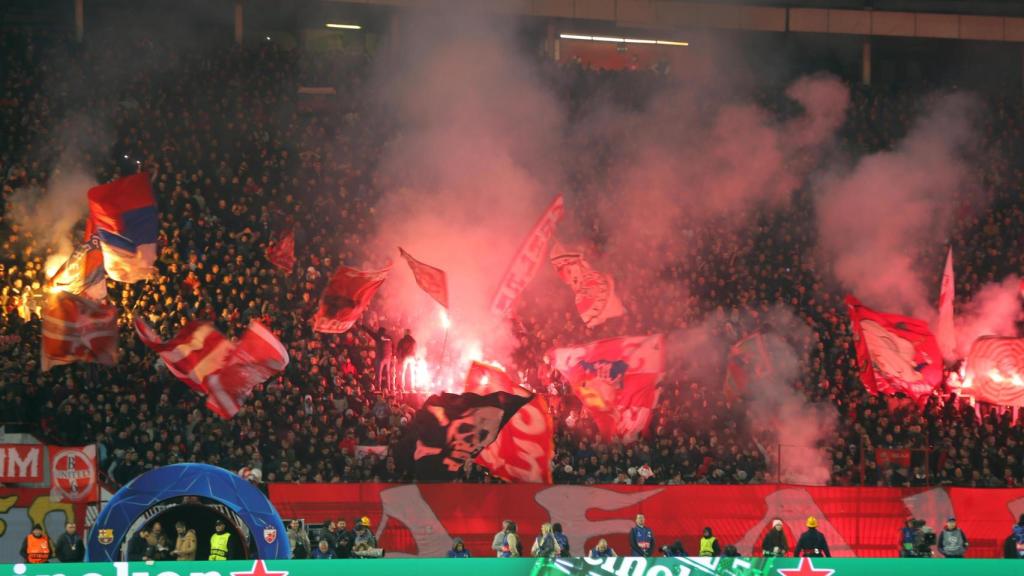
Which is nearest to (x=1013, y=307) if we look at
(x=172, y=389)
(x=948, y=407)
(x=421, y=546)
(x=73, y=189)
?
(x=948, y=407)

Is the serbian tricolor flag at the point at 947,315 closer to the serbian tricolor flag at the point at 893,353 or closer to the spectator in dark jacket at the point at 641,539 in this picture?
the serbian tricolor flag at the point at 893,353

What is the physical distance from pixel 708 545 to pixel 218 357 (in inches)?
220

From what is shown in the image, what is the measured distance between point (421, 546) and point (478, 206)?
7.11 metres

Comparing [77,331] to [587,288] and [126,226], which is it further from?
[587,288]

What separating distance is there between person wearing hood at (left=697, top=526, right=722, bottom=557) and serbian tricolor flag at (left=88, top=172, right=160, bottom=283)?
7487 mm

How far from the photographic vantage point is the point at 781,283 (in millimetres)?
21375

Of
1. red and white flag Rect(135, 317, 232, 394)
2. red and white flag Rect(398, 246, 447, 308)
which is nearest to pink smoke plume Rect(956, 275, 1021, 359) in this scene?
red and white flag Rect(398, 246, 447, 308)

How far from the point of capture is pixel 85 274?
18.0 metres

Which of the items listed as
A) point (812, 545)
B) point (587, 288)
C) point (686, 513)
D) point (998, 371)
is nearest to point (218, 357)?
point (686, 513)

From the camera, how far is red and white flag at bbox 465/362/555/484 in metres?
16.7

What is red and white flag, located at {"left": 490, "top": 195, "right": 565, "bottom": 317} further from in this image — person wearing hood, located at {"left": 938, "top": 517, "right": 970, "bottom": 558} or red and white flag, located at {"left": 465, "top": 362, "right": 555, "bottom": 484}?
A: person wearing hood, located at {"left": 938, "top": 517, "right": 970, "bottom": 558}

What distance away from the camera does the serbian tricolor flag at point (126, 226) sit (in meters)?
17.8

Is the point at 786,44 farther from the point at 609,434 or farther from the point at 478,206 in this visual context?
the point at 609,434

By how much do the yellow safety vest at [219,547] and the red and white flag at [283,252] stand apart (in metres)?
6.61
